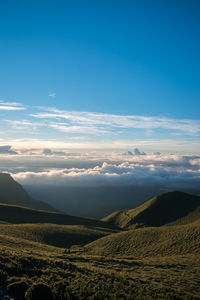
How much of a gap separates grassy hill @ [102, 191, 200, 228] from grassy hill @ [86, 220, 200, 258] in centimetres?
6760

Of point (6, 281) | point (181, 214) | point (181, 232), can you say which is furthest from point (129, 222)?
point (6, 281)

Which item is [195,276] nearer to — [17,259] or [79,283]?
[79,283]

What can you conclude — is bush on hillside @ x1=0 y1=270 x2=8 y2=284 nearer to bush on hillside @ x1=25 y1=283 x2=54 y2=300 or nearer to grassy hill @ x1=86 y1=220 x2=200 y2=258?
bush on hillside @ x1=25 y1=283 x2=54 y2=300

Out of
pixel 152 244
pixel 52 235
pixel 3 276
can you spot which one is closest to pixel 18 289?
pixel 3 276

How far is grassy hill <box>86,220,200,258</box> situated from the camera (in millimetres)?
45594

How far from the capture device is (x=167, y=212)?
5310 inches

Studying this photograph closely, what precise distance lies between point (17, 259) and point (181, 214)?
127702mm

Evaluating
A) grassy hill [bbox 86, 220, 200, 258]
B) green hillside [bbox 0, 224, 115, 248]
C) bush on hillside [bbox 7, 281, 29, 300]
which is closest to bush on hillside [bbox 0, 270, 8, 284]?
bush on hillside [bbox 7, 281, 29, 300]

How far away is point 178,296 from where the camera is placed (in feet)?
61.0

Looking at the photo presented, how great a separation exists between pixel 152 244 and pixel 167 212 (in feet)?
301

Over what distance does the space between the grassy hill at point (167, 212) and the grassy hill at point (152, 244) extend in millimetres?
67599

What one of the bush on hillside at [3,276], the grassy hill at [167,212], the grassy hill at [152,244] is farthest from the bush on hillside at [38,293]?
the grassy hill at [167,212]

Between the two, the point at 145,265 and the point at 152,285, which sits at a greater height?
the point at 152,285

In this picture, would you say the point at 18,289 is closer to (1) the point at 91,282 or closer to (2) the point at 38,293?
(2) the point at 38,293
